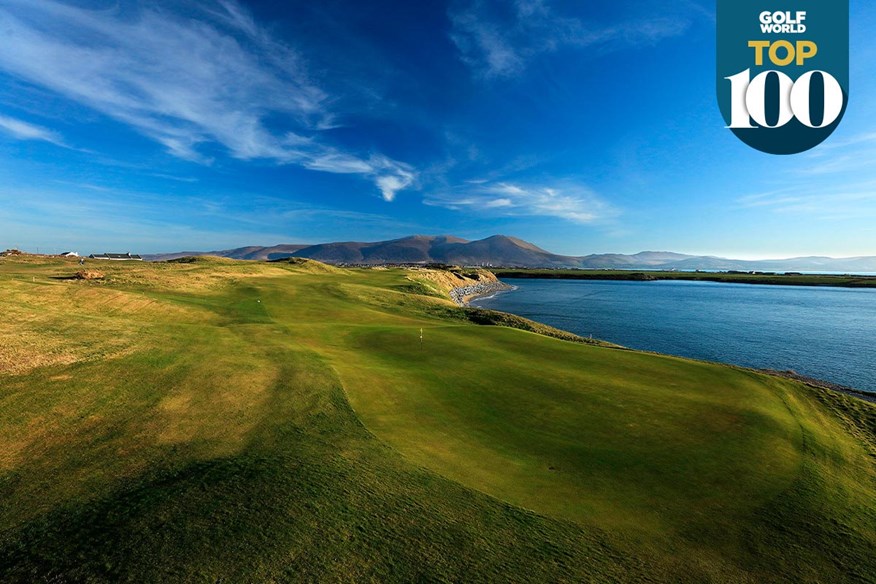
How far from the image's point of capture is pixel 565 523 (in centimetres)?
899

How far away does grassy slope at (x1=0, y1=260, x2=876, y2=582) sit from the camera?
7.62 m

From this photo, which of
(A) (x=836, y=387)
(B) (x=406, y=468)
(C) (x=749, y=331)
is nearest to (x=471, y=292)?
(C) (x=749, y=331)

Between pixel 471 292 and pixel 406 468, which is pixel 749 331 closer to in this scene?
pixel 406 468

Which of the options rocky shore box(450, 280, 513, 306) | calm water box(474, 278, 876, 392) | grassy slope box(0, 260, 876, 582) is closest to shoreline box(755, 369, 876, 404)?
calm water box(474, 278, 876, 392)

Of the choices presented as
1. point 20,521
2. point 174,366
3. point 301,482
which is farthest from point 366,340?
point 20,521

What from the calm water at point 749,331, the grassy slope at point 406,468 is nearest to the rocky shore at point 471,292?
the calm water at point 749,331

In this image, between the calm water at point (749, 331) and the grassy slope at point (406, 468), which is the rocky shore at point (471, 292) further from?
the grassy slope at point (406, 468)

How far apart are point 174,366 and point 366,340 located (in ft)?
44.1

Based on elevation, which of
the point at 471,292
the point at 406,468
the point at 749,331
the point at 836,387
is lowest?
the point at 836,387

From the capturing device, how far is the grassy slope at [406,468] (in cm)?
762

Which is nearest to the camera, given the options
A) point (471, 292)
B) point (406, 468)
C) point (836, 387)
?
point (406, 468)

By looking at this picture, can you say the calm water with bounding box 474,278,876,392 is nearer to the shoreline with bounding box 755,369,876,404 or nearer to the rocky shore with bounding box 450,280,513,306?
the shoreline with bounding box 755,369,876,404

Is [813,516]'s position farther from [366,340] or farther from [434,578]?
[366,340]

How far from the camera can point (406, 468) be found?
35.9ft
